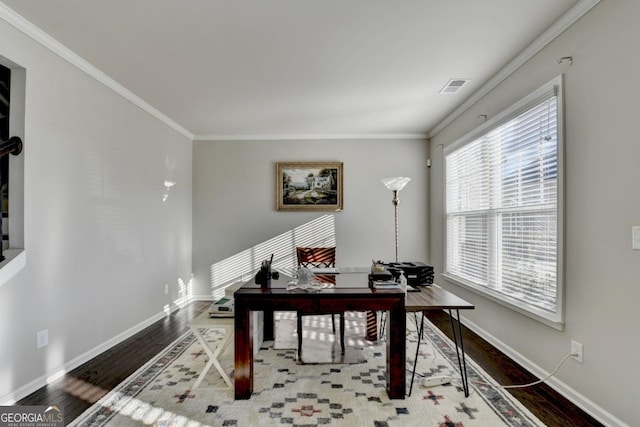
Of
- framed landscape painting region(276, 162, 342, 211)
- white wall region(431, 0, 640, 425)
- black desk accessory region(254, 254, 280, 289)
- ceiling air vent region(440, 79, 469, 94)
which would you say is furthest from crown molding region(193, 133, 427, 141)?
black desk accessory region(254, 254, 280, 289)

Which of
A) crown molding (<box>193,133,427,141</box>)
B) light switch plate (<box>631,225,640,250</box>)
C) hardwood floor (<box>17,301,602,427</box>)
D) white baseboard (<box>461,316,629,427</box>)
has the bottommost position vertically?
hardwood floor (<box>17,301,602,427</box>)

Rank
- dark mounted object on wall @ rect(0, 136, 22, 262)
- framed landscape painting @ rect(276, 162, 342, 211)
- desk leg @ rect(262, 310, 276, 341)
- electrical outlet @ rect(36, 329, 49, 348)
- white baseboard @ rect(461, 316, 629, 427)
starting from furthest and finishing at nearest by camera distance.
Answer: framed landscape painting @ rect(276, 162, 342, 211) → desk leg @ rect(262, 310, 276, 341) → electrical outlet @ rect(36, 329, 49, 348) → dark mounted object on wall @ rect(0, 136, 22, 262) → white baseboard @ rect(461, 316, 629, 427)

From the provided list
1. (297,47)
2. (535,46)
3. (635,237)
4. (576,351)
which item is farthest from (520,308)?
(297,47)

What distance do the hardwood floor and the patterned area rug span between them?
0.32 feet

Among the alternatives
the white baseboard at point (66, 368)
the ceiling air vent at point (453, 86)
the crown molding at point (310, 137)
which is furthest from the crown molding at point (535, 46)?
the white baseboard at point (66, 368)

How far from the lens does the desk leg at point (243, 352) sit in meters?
2.28

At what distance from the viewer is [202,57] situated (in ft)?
9.46

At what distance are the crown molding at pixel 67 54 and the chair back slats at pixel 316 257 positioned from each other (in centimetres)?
243

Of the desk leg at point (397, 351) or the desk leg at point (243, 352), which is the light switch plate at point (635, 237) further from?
the desk leg at point (243, 352)

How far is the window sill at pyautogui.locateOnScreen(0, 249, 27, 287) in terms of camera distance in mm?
2238

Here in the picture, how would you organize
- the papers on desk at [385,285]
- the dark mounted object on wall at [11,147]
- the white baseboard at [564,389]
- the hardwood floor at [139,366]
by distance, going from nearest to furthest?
the white baseboard at [564,389], the hardwood floor at [139,366], the dark mounted object on wall at [11,147], the papers on desk at [385,285]

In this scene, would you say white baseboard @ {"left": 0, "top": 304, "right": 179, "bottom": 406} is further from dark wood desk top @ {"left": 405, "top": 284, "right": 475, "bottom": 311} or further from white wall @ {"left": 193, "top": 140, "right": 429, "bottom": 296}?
dark wood desk top @ {"left": 405, "top": 284, "right": 475, "bottom": 311}

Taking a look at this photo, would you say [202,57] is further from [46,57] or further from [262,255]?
[262,255]

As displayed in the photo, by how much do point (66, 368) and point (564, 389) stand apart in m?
3.63
